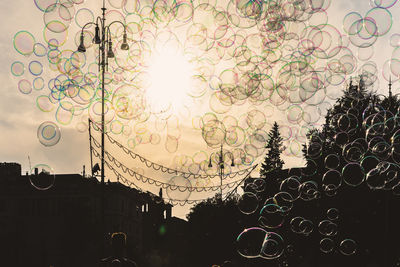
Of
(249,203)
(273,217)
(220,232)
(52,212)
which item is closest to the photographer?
(249,203)

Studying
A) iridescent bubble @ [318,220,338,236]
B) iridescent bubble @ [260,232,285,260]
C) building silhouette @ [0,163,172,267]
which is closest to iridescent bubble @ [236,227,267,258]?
iridescent bubble @ [260,232,285,260]

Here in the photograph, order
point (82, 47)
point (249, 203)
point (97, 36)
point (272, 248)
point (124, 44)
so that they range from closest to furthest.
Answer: point (82, 47) < point (124, 44) < point (97, 36) < point (249, 203) < point (272, 248)

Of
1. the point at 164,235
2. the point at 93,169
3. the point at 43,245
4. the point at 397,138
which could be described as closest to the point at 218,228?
the point at 93,169

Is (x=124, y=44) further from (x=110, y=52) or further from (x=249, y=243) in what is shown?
(x=249, y=243)

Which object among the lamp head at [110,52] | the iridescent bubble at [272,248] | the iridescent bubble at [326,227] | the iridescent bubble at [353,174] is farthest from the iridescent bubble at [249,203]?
the lamp head at [110,52]

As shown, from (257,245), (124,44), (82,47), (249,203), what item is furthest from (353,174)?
(82,47)

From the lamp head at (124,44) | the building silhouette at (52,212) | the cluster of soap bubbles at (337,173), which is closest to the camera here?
the lamp head at (124,44)

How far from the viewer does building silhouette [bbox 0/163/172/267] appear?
38.6 m

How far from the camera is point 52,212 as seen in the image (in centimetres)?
4856

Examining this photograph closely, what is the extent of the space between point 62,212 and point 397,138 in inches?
1406

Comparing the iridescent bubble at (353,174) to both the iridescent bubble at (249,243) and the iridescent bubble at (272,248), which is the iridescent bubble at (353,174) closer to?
the iridescent bubble at (272,248)

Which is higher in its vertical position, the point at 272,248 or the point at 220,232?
the point at 220,232

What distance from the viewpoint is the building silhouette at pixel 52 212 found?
127 ft

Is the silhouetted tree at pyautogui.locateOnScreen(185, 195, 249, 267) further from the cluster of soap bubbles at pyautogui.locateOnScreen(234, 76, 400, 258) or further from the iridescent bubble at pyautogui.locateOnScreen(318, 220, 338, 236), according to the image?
the iridescent bubble at pyautogui.locateOnScreen(318, 220, 338, 236)
